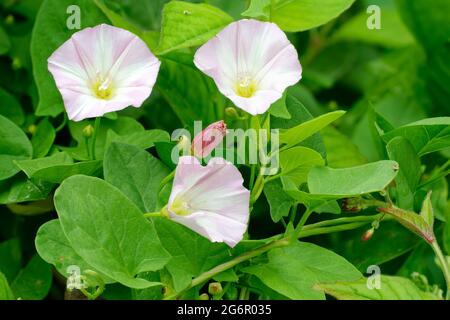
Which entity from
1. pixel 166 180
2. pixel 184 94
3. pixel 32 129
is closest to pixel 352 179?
pixel 166 180

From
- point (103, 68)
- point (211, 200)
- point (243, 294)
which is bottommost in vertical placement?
point (243, 294)

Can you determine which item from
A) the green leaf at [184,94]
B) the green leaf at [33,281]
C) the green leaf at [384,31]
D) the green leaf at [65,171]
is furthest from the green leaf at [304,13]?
the green leaf at [384,31]

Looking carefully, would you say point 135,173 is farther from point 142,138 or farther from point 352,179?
point 352,179

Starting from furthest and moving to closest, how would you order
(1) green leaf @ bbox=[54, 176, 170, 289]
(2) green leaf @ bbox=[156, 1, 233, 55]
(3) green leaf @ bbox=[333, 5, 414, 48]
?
(3) green leaf @ bbox=[333, 5, 414, 48] → (2) green leaf @ bbox=[156, 1, 233, 55] → (1) green leaf @ bbox=[54, 176, 170, 289]

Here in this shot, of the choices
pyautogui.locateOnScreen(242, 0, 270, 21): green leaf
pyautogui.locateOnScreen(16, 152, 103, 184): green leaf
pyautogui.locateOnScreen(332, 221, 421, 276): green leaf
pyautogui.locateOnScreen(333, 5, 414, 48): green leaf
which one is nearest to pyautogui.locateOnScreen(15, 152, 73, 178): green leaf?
pyautogui.locateOnScreen(16, 152, 103, 184): green leaf

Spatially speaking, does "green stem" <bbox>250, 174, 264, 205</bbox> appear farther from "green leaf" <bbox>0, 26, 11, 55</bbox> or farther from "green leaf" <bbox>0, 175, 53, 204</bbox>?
"green leaf" <bbox>0, 26, 11, 55</bbox>

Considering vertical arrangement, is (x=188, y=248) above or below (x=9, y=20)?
below

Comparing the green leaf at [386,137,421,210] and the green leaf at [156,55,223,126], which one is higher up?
the green leaf at [156,55,223,126]
